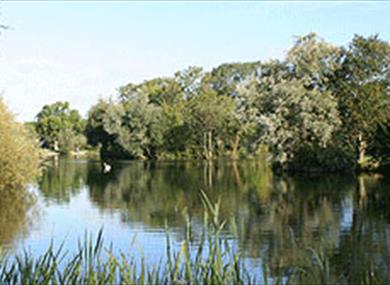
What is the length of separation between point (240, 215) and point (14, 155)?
11.8 meters

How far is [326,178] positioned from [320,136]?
2946 mm

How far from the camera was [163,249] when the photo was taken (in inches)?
695

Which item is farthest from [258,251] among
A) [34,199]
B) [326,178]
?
[326,178]

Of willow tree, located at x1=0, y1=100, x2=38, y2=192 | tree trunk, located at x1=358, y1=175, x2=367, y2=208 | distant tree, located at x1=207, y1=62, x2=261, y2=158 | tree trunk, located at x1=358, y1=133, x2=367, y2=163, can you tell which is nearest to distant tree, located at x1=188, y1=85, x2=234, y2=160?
distant tree, located at x1=207, y1=62, x2=261, y2=158

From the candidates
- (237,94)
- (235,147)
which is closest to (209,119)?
(235,147)

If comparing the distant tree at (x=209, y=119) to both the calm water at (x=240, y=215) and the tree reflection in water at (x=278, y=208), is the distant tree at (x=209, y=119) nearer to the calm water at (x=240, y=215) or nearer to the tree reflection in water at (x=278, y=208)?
the tree reflection in water at (x=278, y=208)

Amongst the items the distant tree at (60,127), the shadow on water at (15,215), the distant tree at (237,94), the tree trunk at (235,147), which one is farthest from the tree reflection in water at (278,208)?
the distant tree at (60,127)

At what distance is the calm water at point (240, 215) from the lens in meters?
17.3

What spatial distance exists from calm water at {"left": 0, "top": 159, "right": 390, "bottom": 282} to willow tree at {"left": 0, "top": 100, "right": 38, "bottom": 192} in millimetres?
1567

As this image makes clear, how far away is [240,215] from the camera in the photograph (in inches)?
989

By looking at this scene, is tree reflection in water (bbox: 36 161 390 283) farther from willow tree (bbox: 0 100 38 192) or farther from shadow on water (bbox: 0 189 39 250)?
shadow on water (bbox: 0 189 39 250)

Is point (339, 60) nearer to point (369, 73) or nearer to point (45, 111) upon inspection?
point (369, 73)

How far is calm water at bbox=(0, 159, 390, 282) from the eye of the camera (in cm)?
1731

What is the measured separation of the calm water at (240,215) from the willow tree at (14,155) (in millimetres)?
1567
